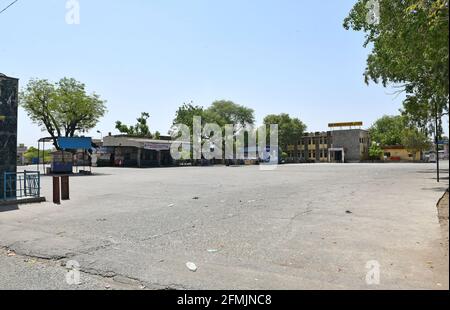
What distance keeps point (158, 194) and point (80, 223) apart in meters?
6.13

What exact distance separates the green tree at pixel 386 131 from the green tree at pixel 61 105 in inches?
2524

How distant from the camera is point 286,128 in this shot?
289 ft

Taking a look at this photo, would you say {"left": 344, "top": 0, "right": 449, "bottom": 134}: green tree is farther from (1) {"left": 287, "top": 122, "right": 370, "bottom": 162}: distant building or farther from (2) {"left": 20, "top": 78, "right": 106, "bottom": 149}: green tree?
(1) {"left": 287, "top": 122, "right": 370, "bottom": 162}: distant building

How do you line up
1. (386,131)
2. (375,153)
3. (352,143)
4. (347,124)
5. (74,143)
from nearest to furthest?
1. (74,143)
2. (375,153)
3. (352,143)
4. (347,124)
5. (386,131)

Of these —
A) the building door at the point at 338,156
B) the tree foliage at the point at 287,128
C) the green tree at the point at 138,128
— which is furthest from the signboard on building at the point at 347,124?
the green tree at the point at 138,128

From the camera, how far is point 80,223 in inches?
353

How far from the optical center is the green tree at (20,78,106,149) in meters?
37.5

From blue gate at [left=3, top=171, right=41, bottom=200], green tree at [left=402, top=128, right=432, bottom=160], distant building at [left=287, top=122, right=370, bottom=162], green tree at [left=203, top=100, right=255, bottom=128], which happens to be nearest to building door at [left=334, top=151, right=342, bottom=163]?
Answer: distant building at [left=287, top=122, right=370, bottom=162]

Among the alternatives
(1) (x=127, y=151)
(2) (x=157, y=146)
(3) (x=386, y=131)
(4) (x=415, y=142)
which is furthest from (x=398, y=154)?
(1) (x=127, y=151)

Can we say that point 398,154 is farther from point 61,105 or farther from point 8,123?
point 8,123

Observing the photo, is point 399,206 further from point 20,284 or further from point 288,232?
point 20,284

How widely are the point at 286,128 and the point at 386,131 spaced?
2972 centimetres

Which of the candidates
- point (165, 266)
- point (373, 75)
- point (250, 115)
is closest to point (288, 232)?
point (165, 266)

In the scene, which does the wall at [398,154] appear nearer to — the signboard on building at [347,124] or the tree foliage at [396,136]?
Result: the tree foliage at [396,136]
